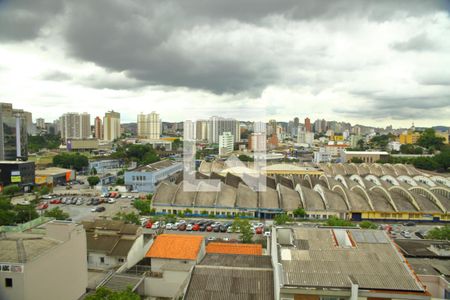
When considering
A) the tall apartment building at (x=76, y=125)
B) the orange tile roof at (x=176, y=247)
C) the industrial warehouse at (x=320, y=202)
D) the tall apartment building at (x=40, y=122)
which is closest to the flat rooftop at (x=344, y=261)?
the orange tile roof at (x=176, y=247)

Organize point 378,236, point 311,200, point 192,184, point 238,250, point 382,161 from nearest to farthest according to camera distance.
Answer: point 378,236
point 238,250
point 311,200
point 192,184
point 382,161

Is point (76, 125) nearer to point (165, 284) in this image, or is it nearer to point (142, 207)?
point (142, 207)

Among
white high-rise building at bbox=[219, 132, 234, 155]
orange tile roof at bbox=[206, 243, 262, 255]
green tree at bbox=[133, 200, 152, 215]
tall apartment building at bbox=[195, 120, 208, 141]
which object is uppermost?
tall apartment building at bbox=[195, 120, 208, 141]

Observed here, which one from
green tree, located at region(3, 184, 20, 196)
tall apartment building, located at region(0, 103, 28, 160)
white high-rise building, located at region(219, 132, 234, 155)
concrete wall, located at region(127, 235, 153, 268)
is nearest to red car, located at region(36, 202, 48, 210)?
green tree, located at region(3, 184, 20, 196)

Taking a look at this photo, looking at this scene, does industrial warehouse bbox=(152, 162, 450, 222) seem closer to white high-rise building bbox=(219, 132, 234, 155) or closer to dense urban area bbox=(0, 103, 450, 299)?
dense urban area bbox=(0, 103, 450, 299)

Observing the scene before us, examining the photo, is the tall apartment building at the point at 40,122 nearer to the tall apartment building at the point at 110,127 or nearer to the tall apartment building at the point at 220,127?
the tall apartment building at the point at 110,127

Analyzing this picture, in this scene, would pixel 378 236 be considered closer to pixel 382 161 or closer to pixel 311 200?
pixel 311 200

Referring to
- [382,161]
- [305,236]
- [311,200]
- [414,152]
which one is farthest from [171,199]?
[414,152]
